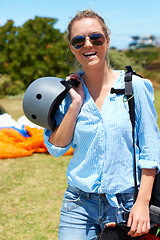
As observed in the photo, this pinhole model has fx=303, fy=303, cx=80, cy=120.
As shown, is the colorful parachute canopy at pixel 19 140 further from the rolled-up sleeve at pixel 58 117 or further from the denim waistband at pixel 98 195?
the denim waistband at pixel 98 195

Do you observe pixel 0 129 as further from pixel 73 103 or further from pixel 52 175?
pixel 73 103

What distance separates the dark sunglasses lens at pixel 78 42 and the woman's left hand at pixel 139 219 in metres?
1.04

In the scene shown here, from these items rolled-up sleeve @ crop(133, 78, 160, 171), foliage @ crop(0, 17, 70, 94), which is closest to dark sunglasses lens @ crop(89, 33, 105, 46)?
rolled-up sleeve @ crop(133, 78, 160, 171)

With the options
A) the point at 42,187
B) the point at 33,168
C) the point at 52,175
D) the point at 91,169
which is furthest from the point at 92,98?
the point at 33,168

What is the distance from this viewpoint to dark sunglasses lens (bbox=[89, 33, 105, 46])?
75.5 inches

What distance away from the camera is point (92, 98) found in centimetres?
200

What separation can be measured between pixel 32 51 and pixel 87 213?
14.9 m

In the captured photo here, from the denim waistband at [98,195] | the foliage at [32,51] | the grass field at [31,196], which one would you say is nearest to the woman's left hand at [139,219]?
the denim waistband at [98,195]

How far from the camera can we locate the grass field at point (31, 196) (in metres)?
3.77

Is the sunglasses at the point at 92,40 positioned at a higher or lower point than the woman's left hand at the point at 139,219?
higher

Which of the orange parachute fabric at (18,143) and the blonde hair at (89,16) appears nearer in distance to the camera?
the blonde hair at (89,16)

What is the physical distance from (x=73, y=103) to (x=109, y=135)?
1.02 ft

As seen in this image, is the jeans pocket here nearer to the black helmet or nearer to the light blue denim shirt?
the light blue denim shirt

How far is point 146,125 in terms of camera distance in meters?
1.79
